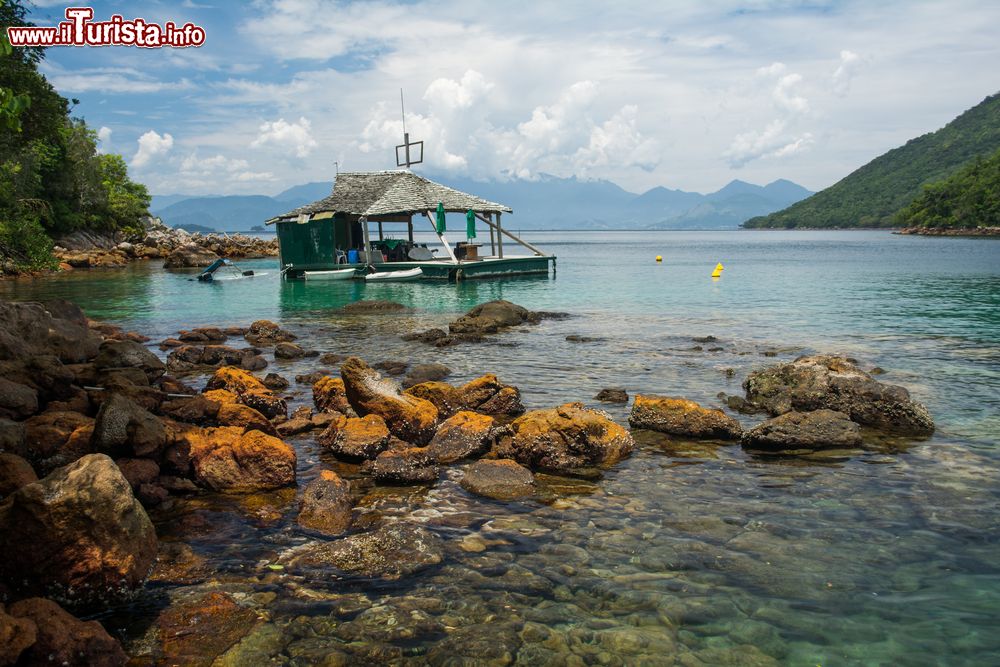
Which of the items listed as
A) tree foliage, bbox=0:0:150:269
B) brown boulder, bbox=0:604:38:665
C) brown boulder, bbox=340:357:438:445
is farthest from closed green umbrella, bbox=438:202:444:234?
brown boulder, bbox=0:604:38:665

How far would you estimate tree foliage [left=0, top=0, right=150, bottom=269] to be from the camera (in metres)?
12.9

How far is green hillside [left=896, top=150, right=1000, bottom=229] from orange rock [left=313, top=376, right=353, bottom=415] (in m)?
105

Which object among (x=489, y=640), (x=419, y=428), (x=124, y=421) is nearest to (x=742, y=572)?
(x=489, y=640)

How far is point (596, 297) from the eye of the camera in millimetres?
28906

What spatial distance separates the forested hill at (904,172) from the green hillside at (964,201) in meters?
25.4

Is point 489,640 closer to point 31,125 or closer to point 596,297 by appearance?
point 31,125

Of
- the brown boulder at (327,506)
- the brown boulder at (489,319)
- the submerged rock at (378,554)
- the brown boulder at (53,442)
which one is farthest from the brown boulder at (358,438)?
the brown boulder at (489,319)

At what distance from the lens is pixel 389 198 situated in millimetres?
33594

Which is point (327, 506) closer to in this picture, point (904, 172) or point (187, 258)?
point (187, 258)

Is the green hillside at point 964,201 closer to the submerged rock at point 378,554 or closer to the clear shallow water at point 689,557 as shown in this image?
the clear shallow water at point 689,557

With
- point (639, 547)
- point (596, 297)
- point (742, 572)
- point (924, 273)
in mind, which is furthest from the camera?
point (924, 273)

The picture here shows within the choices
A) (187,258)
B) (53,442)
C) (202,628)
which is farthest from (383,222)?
(202,628)

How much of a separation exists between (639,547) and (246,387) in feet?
21.2

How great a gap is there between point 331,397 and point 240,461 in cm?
281
